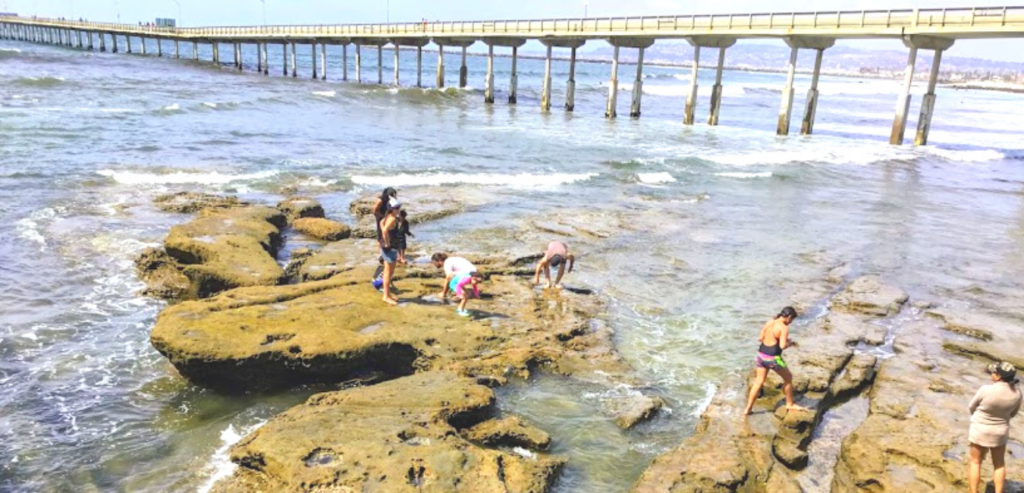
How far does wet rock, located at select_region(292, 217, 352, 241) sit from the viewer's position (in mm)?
13398

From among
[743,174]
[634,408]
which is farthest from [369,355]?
[743,174]

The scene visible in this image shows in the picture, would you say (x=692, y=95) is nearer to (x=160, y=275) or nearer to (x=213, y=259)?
(x=213, y=259)

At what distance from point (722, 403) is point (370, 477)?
3819 mm

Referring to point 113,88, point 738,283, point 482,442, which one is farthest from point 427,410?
point 113,88

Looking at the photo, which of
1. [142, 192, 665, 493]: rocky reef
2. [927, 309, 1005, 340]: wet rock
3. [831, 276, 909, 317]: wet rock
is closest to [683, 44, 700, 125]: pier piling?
[831, 276, 909, 317]: wet rock

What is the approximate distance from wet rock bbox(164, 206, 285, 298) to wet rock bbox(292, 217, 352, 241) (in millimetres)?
599

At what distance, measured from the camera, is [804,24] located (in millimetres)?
33531

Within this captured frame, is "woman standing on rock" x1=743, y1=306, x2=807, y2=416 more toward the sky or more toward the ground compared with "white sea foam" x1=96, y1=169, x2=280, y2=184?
more toward the sky

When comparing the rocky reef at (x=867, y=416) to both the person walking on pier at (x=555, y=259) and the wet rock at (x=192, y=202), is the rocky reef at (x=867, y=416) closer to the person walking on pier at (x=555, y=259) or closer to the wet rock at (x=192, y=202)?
the person walking on pier at (x=555, y=259)

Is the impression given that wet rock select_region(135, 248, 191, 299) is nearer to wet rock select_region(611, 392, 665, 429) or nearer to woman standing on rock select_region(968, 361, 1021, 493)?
wet rock select_region(611, 392, 665, 429)

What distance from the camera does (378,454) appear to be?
541 centimetres

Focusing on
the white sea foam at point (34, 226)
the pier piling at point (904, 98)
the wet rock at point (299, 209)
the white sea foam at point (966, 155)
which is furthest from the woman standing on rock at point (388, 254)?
the pier piling at point (904, 98)

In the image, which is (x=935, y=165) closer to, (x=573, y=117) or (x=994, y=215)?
(x=994, y=215)

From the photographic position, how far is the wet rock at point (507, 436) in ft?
20.7
